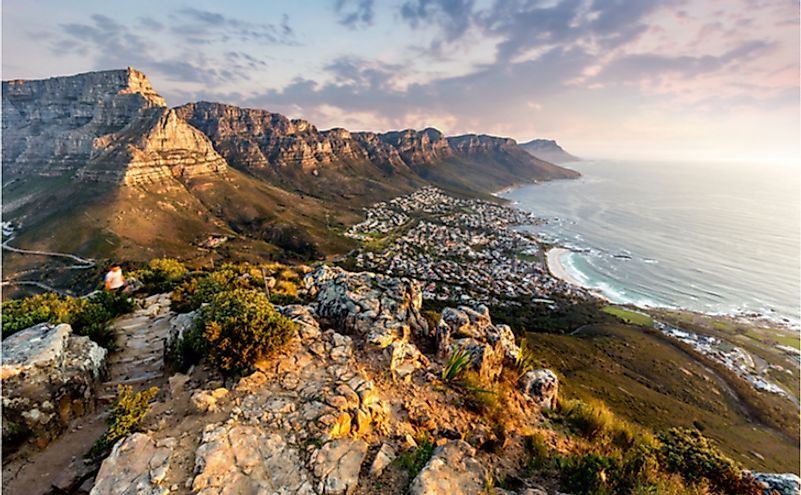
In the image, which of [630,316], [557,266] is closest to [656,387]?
[630,316]

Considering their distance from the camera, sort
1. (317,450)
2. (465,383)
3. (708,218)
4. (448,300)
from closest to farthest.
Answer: (317,450), (465,383), (448,300), (708,218)

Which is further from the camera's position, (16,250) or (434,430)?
(16,250)

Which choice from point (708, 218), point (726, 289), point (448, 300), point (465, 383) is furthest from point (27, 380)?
point (708, 218)

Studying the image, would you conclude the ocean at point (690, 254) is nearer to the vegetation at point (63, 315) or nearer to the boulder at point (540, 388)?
the boulder at point (540, 388)

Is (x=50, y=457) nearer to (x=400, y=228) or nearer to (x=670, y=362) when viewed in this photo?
(x=670, y=362)

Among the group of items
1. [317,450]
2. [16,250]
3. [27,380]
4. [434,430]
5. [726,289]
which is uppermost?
[27,380]

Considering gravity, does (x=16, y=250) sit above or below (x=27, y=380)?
below

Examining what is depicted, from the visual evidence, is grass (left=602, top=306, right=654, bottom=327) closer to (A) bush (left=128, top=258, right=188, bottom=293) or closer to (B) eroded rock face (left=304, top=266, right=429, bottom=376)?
(B) eroded rock face (left=304, top=266, right=429, bottom=376)
